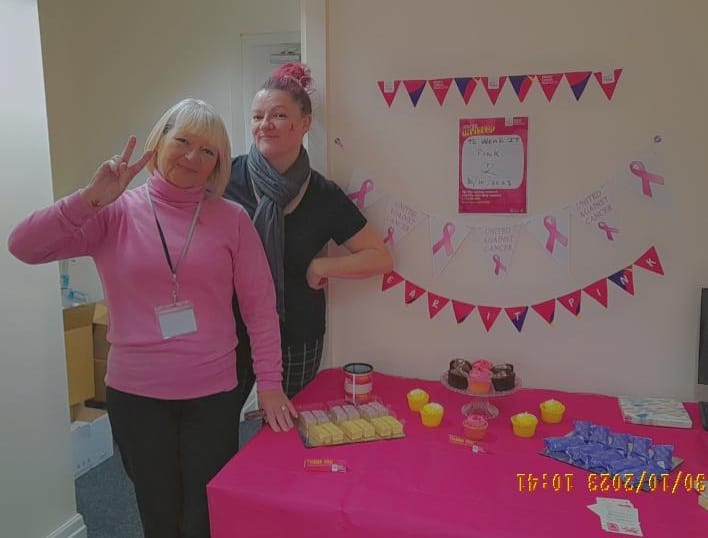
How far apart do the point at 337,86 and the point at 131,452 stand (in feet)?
3.95

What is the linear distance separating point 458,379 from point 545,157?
682mm

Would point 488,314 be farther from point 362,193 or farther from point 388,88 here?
point 388,88

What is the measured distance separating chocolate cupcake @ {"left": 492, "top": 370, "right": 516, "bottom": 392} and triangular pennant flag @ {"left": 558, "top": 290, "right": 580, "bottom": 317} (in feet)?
0.98

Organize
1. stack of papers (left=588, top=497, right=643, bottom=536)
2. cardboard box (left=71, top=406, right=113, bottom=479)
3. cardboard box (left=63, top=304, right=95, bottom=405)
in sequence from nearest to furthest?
1. stack of papers (left=588, top=497, right=643, bottom=536)
2. cardboard box (left=71, top=406, right=113, bottom=479)
3. cardboard box (left=63, top=304, right=95, bottom=405)

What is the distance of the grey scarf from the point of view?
1.66 meters

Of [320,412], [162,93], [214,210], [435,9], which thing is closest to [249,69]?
[162,93]

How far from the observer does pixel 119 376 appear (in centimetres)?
141

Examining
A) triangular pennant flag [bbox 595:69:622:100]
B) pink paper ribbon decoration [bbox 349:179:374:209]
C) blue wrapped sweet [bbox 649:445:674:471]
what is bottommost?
blue wrapped sweet [bbox 649:445:674:471]

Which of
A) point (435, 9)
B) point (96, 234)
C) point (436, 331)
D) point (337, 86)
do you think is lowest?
point (436, 331)

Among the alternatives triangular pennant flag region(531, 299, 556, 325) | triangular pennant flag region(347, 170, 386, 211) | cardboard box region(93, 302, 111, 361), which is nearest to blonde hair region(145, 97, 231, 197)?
triangular pennant flag region(347, 170, 386, 211)

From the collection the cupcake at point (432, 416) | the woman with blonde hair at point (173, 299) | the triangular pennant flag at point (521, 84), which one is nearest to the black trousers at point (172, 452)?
the woman with blonde hair at point (173, 299)

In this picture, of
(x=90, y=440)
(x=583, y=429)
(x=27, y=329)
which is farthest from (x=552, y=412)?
(x=90, y=440)

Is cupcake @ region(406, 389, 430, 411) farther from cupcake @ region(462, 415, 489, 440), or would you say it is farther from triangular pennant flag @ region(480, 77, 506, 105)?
triangular pennant flag @ region(480, 77, 506, 105)

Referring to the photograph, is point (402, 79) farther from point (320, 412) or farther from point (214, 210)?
point (320, 412)
